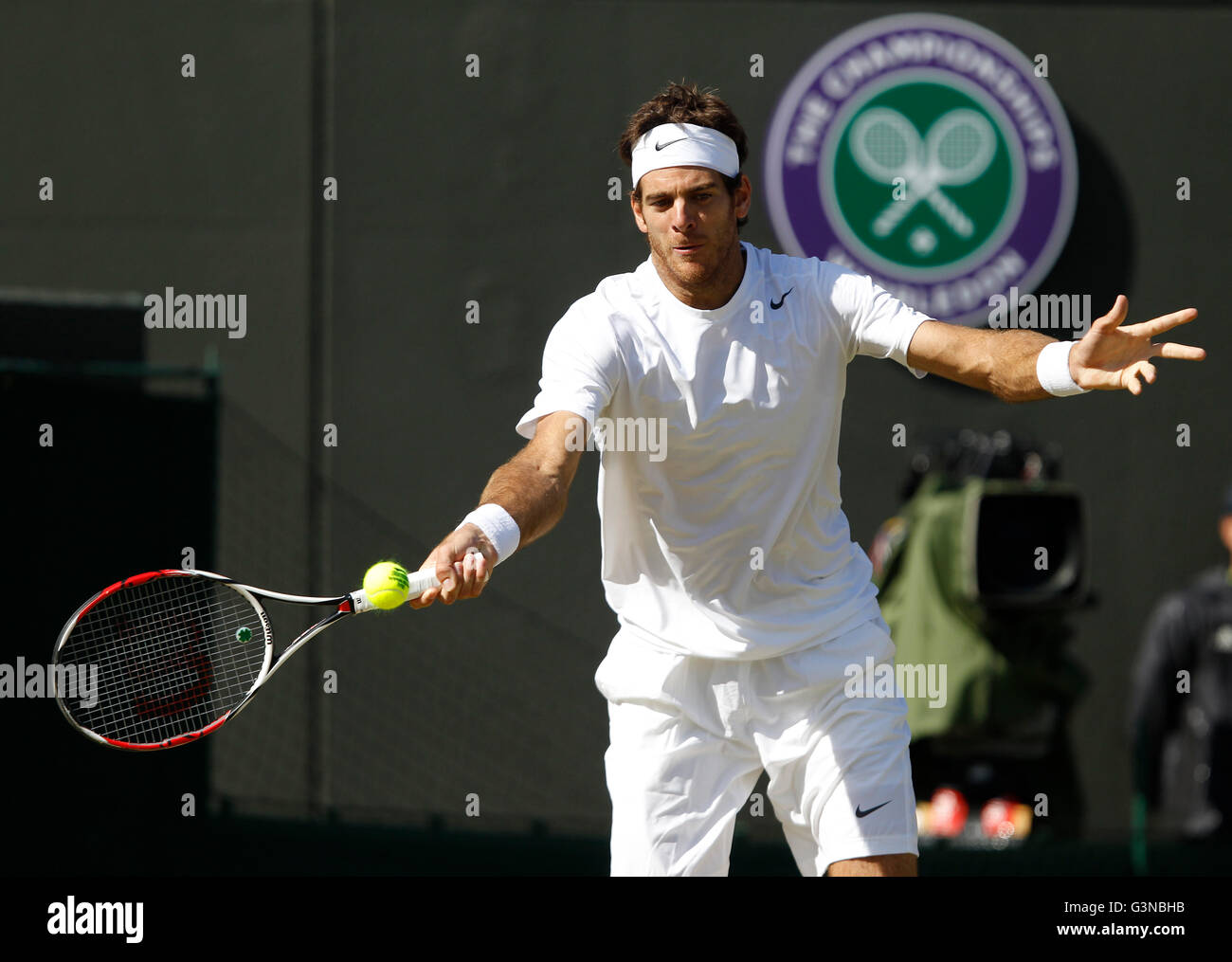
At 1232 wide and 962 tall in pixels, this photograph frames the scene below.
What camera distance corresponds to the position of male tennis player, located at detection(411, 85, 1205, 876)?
3.53 metres

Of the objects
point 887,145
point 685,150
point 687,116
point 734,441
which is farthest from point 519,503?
point 887,145

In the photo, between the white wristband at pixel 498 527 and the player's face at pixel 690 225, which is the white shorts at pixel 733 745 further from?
the player's face at pixel 690 225

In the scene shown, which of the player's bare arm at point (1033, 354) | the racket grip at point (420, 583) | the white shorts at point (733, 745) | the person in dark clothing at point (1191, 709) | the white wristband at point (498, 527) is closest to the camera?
the racket grip at point (420, 583)

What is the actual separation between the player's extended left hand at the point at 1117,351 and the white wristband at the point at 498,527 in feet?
3.59

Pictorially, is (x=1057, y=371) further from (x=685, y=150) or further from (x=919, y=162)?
(x=919, y=162)

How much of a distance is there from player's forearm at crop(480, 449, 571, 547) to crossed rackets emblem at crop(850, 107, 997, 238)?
3.91 m

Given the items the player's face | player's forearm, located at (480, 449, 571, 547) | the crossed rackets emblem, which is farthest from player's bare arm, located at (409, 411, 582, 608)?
the crossed rackets emblem

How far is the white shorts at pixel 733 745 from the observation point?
3.52m

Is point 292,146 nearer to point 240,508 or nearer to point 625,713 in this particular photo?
point 240,508

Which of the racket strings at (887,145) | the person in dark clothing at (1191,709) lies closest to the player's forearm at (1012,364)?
the person in dark clothing at (1191,709)

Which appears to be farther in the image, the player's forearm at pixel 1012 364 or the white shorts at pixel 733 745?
the white shorts at pixel 733 745

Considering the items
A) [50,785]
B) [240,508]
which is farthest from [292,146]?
[50,785]

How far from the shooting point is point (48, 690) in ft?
19.5

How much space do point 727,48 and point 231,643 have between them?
3121 millimetres
